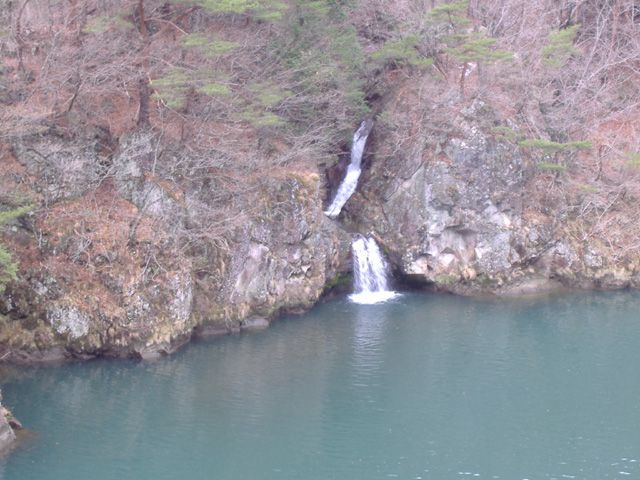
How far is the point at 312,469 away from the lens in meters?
12.5

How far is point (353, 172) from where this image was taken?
84.5ft

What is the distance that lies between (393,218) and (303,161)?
405cm

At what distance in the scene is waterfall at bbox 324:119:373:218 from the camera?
82.0 feet

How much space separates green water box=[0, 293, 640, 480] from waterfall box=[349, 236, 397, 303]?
2433 mm

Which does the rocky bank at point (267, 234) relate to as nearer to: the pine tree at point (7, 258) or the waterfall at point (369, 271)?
the waterfall at point (369, 271)

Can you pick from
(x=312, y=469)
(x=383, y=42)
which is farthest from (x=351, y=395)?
(x=383, y=42)

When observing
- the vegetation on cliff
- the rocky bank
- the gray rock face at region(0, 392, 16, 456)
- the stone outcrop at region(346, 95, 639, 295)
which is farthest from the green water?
the stone outcrop at region(346, 95, 639, 295)

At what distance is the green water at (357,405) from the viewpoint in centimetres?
1268

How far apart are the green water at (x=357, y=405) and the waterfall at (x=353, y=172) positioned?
5.11 metres

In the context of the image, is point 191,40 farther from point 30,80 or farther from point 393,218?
point 393,218

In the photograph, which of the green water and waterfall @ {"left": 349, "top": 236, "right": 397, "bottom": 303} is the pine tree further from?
waterfall @ {"left": 349, "top": 236, "right": 397, "bottom": 303}

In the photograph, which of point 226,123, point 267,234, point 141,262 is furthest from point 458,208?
point 141,262

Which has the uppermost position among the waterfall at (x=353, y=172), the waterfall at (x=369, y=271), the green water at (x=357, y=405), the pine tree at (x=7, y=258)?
the waterfall at (x=353, y=172)

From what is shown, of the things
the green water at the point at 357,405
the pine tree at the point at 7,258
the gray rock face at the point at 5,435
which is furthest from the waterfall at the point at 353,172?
the gray rock face at the point at 5,435
